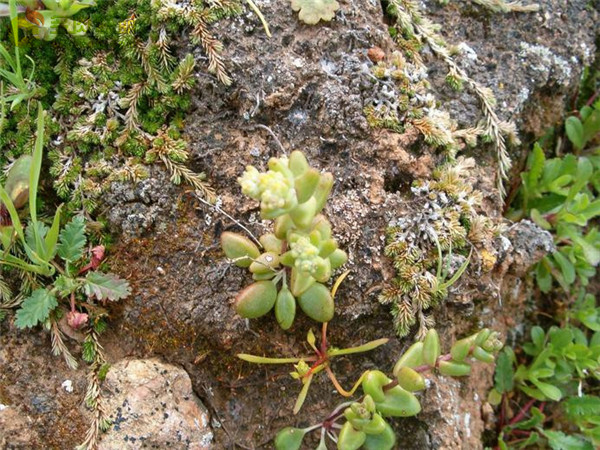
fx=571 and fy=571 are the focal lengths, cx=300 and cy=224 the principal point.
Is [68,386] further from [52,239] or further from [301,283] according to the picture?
[301,283]

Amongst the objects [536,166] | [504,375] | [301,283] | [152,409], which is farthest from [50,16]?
[504,375]

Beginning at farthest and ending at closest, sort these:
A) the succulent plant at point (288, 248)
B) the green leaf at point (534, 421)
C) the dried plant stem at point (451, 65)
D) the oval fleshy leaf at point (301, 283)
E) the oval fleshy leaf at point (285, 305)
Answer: the green leaf at point (534, 421)
the dried plant stem at point (451, 65)
the oval fleshy leaf at point (285, 305)
the oval fleshy leaf at point (301, 283)
the succulent plant at point (288, 248)

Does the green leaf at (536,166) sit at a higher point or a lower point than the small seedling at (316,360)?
higher

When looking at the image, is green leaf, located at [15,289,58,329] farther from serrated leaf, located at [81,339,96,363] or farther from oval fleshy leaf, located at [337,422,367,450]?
oval fleshy leaf, located at [337,422,367,450]

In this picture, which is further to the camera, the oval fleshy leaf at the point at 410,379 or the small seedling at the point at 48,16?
the small seedling at the point at 48,16

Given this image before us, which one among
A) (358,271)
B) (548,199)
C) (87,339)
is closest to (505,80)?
(548,199)

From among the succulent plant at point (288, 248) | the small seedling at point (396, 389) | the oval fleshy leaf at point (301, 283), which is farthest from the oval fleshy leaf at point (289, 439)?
the oval fleshy leaf at point (301, 283)

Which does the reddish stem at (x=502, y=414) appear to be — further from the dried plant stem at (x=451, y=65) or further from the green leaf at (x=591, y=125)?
the green leaf at (x=591, y=125)
